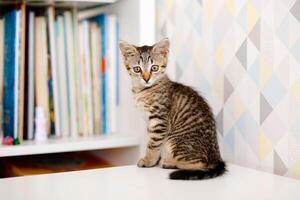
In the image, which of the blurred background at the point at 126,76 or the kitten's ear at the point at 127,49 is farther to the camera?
the kitten's ear at the point at 127,49

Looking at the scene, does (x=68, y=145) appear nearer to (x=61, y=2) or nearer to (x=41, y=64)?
(x=41, y=64)

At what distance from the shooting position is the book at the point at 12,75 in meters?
1.22

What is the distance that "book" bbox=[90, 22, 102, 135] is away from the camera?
138 centimetres

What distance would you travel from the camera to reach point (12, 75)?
1.23 meters

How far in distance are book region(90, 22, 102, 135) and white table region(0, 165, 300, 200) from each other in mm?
413

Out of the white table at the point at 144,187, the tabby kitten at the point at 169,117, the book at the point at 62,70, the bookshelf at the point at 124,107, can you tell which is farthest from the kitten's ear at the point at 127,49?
the white table at the point at 144,187

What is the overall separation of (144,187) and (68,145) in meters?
0.43

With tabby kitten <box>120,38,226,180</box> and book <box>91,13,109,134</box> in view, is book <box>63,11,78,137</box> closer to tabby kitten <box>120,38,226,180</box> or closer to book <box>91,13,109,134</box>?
book <box>91,13,109,134</box>

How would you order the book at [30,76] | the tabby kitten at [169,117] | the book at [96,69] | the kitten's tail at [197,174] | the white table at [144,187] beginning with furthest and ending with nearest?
the book at [96,69] < the book at [30,76] < the tabby kitten at [169,117] < the kitten's tail at [197,174] < the white table at [144,187]

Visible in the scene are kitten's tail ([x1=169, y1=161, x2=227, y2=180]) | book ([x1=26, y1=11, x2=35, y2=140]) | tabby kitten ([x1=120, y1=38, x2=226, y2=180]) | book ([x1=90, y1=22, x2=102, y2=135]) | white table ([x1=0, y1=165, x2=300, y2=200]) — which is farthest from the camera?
book ([x1=90, y1=22, x2=102, y2=135])

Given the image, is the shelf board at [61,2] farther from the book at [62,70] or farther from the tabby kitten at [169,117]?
the tabby kitten at [169,117]

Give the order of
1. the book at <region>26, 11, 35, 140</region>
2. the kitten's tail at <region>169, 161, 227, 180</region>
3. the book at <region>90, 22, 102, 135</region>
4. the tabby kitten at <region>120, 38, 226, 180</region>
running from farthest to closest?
the book at <region>90, 22, 102, 135</region> < the book at <region>26, 11, 35, 140</region> < the tabby kitten at <region>120, 38, 226, 180</region> < the kitten's tail at <region>169, 161, 227, 180</region>

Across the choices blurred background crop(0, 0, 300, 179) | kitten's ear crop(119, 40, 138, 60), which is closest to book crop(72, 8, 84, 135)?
blurred background crop(0, 0, 300, 179)

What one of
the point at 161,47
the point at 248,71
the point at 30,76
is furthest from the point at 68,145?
the point at 248,71
